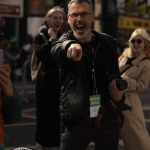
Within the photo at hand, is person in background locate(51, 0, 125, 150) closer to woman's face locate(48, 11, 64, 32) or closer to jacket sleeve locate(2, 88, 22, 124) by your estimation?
jacket sleeve locate(2, 88, 22, 124)

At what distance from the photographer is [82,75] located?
3867 mm

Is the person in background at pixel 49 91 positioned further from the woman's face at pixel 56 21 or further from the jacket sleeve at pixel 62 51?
the jacket sleeve at pixel 62 51

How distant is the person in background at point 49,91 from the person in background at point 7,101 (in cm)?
231

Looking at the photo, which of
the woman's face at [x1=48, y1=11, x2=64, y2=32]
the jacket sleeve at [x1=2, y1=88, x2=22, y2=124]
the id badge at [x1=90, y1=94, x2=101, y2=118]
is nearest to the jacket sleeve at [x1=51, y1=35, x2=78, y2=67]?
the id badge at [x1=90, y1=94, x2=101, y2=118]

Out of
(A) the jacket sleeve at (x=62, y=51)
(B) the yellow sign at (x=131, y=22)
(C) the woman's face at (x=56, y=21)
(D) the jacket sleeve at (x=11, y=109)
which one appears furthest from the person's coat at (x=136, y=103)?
(B) the yellow sign at (x=131, y=22)

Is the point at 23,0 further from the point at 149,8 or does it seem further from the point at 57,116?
the point at 57,116

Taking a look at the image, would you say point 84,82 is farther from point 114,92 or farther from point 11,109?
point 11,109

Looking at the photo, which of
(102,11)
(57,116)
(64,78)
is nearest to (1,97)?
(64,78)

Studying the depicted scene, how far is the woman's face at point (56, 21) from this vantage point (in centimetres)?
556

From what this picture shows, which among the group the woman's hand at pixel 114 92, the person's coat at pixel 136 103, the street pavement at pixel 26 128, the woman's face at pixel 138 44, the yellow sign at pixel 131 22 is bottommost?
the street pavement at pixel 26 128

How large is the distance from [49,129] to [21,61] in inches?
453

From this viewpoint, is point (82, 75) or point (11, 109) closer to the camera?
A: point (11, 109)

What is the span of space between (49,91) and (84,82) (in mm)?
1734

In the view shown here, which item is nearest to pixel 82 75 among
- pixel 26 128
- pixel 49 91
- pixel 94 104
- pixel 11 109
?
pixel 94 104
